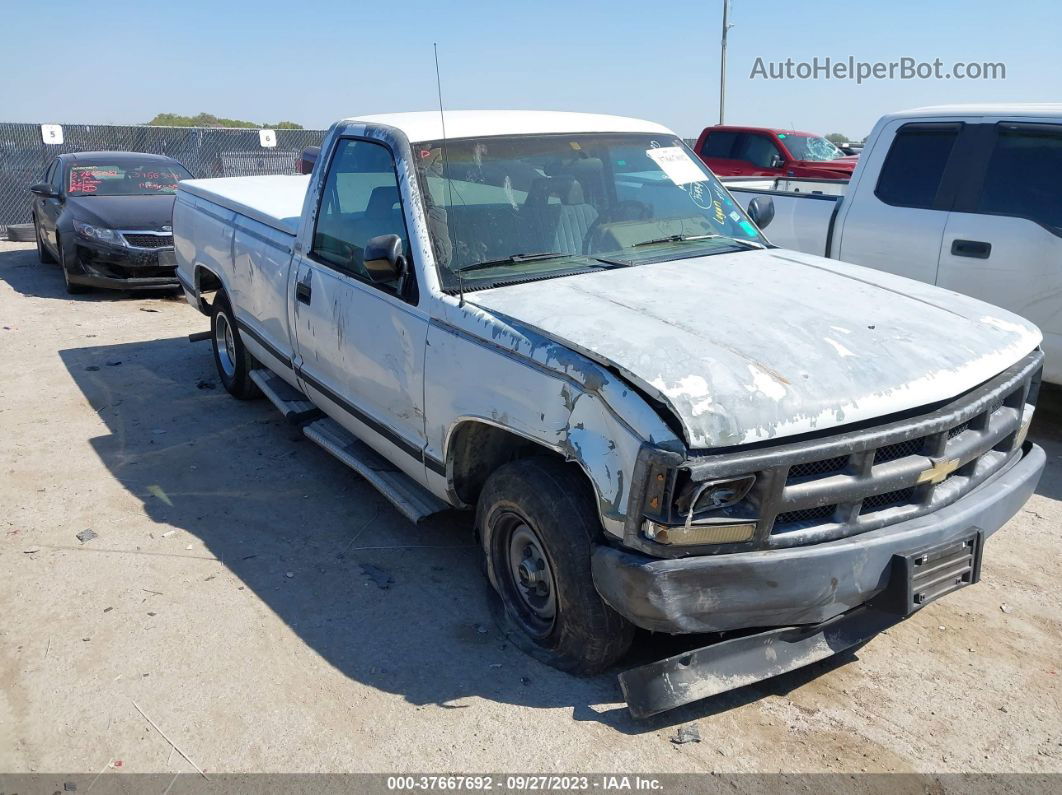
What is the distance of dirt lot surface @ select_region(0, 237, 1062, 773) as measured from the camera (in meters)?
3.01

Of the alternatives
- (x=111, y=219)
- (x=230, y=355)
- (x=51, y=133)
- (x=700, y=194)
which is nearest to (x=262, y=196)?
(x=230, y=355)

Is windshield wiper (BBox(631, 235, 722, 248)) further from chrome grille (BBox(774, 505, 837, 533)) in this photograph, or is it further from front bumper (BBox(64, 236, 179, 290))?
front bumper (BBox(64, 236, 179, 290))

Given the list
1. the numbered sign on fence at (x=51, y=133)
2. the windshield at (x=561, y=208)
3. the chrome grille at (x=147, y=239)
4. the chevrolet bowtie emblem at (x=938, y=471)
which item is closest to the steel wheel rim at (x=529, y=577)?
the windshield at (x=561, y=208)

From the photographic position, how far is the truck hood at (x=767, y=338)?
8.99 feet

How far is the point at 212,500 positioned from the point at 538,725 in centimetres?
271

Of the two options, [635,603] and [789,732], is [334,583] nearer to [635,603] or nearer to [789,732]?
[635,603]

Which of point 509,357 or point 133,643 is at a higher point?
point 509,357

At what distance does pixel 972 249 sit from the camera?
18.6 feet

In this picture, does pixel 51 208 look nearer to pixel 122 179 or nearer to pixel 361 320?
pixel 122 179

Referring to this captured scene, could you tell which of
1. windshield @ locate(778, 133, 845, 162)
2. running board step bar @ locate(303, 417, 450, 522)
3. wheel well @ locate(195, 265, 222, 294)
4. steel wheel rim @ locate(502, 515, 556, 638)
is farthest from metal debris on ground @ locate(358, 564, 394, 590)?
windshield @ locate(778, 133, 845, 162)

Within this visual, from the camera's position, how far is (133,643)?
144 inches

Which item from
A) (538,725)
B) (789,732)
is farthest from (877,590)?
(538,725)

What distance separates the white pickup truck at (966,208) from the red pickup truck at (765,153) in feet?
29.4

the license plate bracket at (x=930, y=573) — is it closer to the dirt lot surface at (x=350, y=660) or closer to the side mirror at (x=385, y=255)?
the dirt lot surface at (x=350, y=660)
